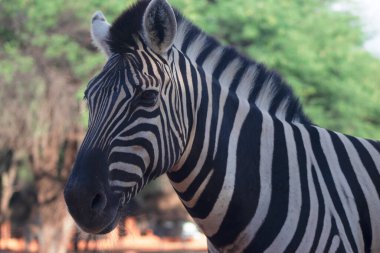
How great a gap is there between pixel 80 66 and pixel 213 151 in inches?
603

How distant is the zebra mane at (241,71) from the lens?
4.38 metres

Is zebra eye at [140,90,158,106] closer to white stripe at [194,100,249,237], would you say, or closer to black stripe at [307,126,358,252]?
white stripe at [194,100,249,237]

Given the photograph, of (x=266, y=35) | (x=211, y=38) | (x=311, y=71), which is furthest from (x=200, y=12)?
(x=211, y=38)

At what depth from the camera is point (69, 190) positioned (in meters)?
3.56

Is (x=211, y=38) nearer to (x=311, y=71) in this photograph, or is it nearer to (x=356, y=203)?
(x=356, y=203)

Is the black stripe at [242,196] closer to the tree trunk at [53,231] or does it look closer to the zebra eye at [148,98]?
the zebra eye at [148,98]

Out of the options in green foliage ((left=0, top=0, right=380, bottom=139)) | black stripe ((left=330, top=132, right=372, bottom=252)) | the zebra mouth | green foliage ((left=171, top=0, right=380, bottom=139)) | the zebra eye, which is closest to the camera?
the zebra mouth

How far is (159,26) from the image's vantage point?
396cm

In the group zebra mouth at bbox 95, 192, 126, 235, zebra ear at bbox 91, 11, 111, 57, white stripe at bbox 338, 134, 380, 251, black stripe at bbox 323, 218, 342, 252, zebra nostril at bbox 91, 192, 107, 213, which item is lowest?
zebra mouth at bbox 95, 192, 126, 235

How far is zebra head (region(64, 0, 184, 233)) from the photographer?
11.8 feet

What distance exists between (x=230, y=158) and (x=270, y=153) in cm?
25

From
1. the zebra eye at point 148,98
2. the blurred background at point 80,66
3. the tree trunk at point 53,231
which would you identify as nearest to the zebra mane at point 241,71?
the zebra eye at point 148,98

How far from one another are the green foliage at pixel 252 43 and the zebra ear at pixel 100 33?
13.1 meters

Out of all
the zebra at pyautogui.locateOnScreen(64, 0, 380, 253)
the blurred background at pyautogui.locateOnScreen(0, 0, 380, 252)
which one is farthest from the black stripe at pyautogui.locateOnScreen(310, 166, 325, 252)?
the blurred background at pyautogui.locateOnScreen(0, 0, 380, 252)
